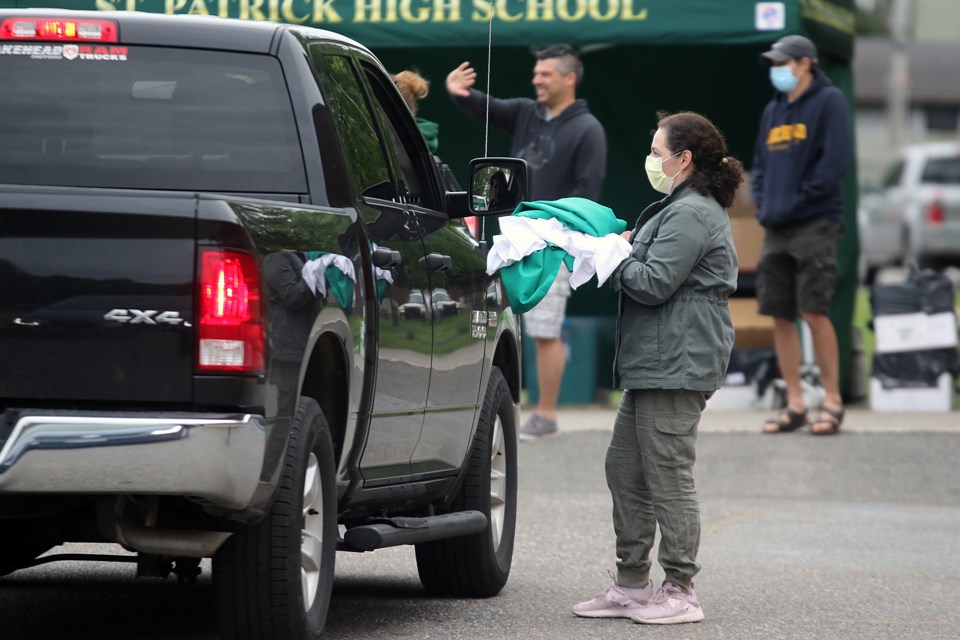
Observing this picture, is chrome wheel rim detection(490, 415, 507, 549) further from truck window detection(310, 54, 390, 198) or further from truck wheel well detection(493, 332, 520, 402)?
truck window detection(310, 54, 390, 198)

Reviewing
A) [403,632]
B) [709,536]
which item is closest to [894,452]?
[709,536]

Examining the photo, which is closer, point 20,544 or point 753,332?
point 20,544

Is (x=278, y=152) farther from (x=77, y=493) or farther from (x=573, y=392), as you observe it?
(x=573, y=392)

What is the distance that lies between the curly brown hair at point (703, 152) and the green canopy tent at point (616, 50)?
3.82 meters

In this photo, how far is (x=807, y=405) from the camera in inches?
460

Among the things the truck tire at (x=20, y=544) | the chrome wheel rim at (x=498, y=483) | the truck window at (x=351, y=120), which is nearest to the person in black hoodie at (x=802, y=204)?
the chrome wheel rim at (x=498, y=483)

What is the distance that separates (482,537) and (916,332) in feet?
21.2

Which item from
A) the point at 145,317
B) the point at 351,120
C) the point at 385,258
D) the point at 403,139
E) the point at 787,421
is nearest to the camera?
the point at 145,317

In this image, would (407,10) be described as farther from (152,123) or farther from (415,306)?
(152,123)

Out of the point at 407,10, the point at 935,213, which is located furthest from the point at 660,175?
the point at 935,213

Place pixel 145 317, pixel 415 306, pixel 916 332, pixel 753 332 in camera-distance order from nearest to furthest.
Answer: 1. pixel 145 317
2. pixel 415 306
3. pixel 916 332
4. pixel 753 332

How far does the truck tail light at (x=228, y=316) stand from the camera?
4.43 m

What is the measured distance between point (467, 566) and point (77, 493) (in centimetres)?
234

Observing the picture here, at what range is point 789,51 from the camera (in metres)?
10.8
